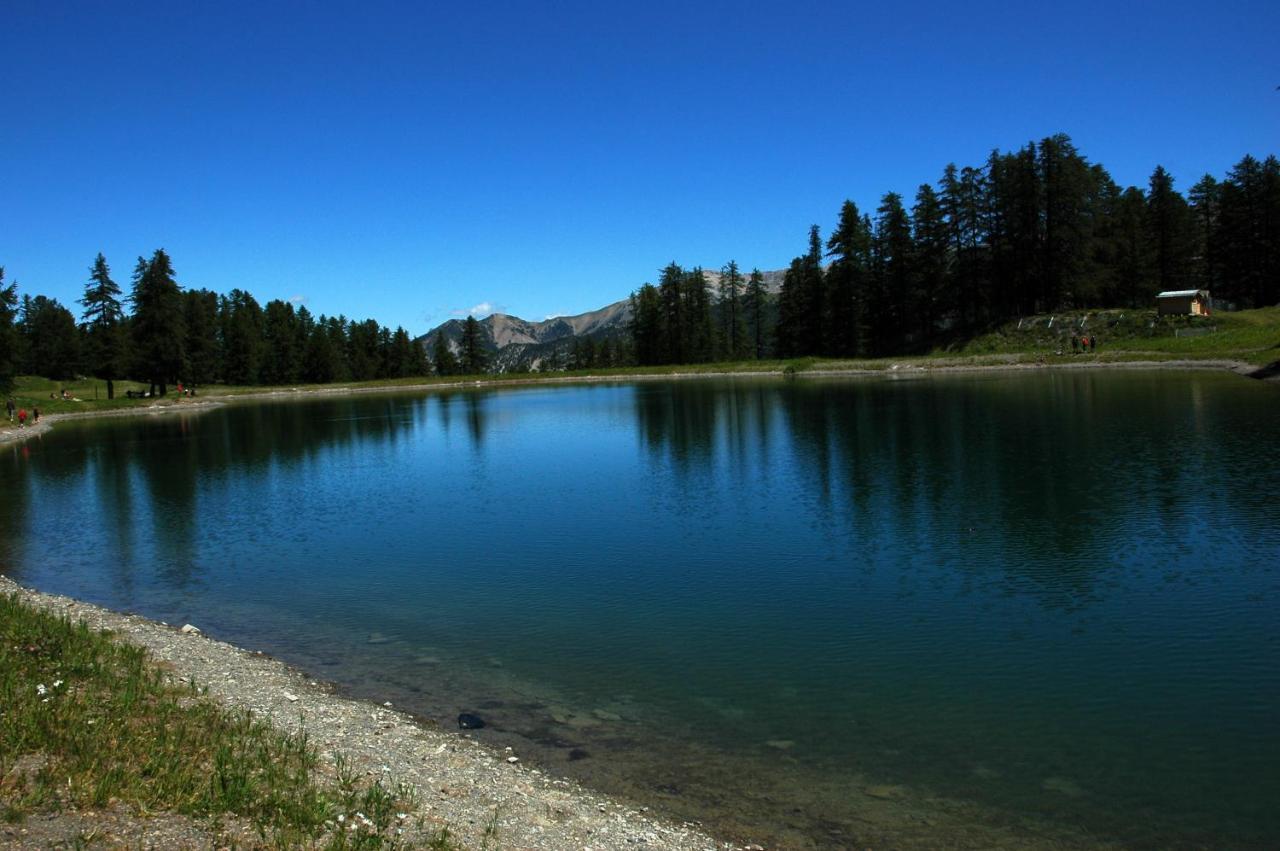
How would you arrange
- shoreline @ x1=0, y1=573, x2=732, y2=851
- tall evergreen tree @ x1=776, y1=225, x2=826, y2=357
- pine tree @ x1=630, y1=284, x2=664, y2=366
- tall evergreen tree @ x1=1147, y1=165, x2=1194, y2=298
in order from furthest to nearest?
1. pine tree @ x1=630, y1=284, x2=664, y2=366
2. tall evergreen tree @ x1=776, y1=225, x2=826, y2=357
3. tall evergreen tree @ x1=1147, y1=165, x2=1194, y2=298
4. shoreline @ x1=0, y1=573, x2=732, y2=851

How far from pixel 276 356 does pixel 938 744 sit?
145960mm

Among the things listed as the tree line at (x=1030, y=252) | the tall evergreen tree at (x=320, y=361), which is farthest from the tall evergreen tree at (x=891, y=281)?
the tall evergreen tree at (x=320, y=361)

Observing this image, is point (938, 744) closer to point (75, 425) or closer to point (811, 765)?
Answer: point (811, 765)

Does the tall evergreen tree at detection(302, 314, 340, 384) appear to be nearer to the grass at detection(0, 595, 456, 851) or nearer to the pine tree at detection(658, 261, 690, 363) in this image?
the pine tree at detection(658, 261, 690, 363)

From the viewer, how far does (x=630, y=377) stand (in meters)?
126

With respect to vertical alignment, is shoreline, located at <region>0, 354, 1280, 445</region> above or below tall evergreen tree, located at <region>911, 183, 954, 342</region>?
below

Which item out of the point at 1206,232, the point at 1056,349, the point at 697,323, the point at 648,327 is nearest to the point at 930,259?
the point at 1056,349

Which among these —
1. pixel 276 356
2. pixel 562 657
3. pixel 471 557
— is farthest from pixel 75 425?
pixel 562 657

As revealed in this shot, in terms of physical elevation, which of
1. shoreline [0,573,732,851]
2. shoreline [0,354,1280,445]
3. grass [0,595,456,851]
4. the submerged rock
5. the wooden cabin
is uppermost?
the wooden cabin

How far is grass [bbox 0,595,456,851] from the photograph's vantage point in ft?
23.2

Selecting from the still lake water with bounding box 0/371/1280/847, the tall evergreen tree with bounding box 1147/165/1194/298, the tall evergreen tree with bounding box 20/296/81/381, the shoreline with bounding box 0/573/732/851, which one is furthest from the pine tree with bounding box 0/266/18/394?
the tall evergreen tree with bounding box 1147/165/1194/298

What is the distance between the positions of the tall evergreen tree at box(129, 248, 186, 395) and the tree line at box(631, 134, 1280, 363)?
7877 centimetres

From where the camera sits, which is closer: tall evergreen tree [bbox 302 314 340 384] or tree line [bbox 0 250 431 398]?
tree line [bbox 0 250 431 398]

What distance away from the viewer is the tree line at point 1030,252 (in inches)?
3420
